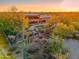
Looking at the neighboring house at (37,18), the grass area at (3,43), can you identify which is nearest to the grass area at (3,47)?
the grass area at (3,43)

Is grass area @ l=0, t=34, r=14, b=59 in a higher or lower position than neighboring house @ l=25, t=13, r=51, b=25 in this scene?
lower

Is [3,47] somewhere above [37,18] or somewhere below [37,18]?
below

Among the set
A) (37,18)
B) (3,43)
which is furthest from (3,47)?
(37,18)

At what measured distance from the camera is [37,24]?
68.0 inches

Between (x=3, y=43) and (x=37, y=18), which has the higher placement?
(x=37, y=18)

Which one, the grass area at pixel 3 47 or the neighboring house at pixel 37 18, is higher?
the neighboring house at pixel 37 18

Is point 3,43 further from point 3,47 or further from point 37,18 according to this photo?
point 37,18

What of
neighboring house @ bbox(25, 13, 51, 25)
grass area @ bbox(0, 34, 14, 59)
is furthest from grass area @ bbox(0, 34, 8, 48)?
neighboring house @ bbox(25, 13, 51, 25)

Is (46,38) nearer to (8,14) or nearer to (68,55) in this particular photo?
(68,55)

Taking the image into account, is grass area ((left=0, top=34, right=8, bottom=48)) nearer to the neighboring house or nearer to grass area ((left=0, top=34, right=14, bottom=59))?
grass area ((left=0, top=34, right=14, bottom=59))

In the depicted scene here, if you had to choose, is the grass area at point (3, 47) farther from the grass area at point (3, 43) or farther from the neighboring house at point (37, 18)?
the neighboring house at point (37, 18)

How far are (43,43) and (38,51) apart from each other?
0.09 meters

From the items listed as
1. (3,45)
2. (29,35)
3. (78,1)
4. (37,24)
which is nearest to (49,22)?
(37,24)

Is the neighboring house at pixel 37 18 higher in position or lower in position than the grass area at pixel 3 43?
higher
